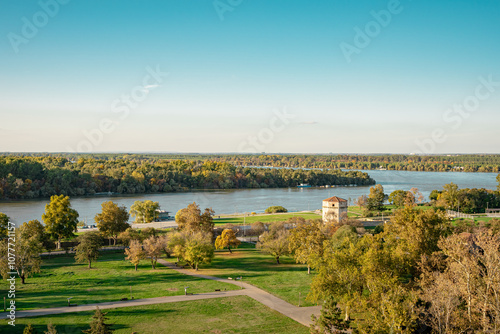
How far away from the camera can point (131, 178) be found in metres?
83.4

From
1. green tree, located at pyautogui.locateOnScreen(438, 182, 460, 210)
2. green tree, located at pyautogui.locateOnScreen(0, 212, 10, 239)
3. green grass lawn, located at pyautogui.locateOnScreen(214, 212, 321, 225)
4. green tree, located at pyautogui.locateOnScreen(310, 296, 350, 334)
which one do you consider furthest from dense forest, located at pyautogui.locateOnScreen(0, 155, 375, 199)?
green tree, located at pyautogui.locateOnScreen(310, 296, 350, 334)

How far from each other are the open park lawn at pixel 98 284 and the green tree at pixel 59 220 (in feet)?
18.9

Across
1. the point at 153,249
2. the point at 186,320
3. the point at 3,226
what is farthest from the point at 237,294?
the point at 3,226

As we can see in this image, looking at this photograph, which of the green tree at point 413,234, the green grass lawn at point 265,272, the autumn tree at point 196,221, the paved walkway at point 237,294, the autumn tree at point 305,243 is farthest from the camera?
the autumn tree at point 196,221

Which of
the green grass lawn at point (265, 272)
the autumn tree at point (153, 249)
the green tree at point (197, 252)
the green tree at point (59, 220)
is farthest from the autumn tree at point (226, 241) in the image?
the green tree at point (59, 220)

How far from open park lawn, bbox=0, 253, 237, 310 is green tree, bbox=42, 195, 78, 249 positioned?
576 centimetres

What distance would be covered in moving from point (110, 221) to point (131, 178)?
1952 inches

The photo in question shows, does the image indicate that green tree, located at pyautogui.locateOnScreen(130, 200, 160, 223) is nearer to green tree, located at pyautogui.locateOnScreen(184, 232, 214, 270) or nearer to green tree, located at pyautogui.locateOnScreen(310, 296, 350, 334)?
green tree, located at pyautogui.locateOnScreen(184, 232, 214, 270)

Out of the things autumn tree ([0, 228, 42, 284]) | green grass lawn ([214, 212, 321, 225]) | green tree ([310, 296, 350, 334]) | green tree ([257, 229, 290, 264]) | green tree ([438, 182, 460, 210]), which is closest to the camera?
green tree ([310, 296, 350, 334])

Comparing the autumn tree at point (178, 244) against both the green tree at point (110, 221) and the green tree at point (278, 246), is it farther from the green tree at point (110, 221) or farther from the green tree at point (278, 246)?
the green tree at point (110, 221)

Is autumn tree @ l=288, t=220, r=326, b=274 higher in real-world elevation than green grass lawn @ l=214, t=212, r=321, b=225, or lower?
higher

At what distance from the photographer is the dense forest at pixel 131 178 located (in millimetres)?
72438

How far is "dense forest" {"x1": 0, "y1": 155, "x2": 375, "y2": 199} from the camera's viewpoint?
72.4 meters

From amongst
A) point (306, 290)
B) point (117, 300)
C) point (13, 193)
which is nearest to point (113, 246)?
point (117, 300)
